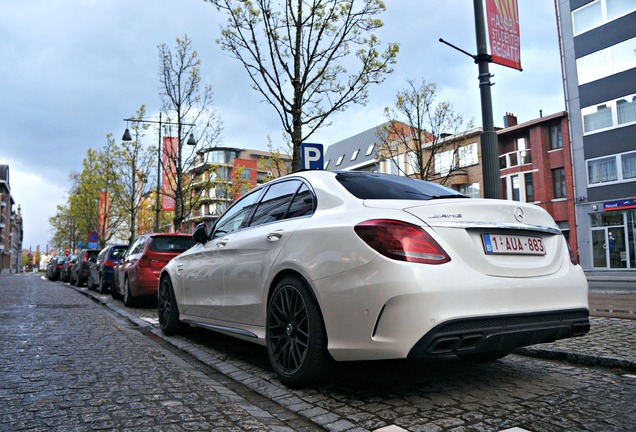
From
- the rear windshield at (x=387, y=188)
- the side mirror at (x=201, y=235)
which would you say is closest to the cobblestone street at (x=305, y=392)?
the side mirror at (x=201, y=235)

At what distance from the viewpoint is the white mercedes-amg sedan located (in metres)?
2.97

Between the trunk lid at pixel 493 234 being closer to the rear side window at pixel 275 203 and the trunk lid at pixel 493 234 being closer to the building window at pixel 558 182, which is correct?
the rear side window at pixel 275 203

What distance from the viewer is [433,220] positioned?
3199 mm

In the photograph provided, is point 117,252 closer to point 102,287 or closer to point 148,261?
point 102,287

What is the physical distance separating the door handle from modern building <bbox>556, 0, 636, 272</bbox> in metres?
27.0

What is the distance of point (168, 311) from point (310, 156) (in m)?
4.08

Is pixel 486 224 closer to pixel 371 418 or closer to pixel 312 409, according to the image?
pixel 371 418

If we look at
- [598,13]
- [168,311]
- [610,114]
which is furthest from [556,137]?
[168,311]

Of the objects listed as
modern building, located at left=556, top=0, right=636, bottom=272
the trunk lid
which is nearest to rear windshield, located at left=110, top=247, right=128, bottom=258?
the trunk lid

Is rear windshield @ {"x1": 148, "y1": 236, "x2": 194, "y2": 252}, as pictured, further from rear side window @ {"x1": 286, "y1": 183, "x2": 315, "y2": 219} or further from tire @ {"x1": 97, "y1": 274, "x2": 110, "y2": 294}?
rear side window @ {"x1": 286, "y1": 183, "x2": 315, "y2": 219}

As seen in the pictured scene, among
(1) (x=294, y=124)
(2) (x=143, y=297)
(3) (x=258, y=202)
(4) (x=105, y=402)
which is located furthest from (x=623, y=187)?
(4) (x=105, y=402)

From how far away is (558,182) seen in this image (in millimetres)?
32438

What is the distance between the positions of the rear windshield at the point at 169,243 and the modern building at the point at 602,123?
2379cm

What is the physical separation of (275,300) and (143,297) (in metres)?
7.30
